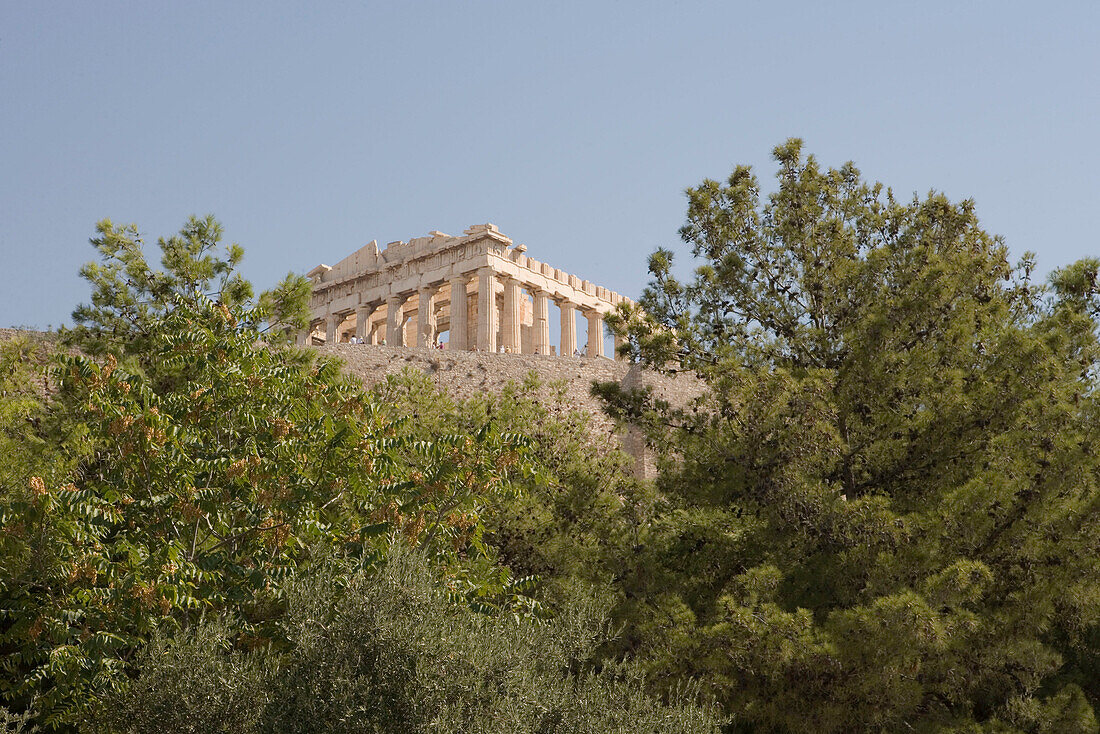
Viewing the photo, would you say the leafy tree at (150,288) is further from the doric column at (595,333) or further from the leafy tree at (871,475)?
the doric column at (595,333)

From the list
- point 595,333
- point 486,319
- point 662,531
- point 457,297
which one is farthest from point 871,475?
point 595,333

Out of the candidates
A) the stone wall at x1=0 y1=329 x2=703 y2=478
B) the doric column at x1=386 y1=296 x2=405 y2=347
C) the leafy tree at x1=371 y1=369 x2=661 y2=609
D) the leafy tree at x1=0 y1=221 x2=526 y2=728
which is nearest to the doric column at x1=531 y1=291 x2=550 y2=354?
the doric column at x1=386 y1=296 x2=405 y2=347

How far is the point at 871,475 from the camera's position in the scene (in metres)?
13.3

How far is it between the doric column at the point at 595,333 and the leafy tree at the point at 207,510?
35.2 metres

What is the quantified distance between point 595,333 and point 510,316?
484 centimetres

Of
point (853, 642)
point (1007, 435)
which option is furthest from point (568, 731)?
point (1007, 435)

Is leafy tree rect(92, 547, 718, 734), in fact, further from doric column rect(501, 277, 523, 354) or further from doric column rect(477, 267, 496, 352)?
doric column rect(501, 277, 523, 354)

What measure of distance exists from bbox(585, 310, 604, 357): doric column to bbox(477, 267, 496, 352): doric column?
229 inches

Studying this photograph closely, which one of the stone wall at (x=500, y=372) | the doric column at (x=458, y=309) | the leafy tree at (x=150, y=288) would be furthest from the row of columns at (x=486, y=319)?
the leafy tree at (x=150, y=288)

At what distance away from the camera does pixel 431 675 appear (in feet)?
30.5

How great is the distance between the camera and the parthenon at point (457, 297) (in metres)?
44.5

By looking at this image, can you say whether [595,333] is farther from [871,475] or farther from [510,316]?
[871,475]

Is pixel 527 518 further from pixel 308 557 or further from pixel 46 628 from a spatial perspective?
pixel 46 628

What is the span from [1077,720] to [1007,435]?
2788 mm
